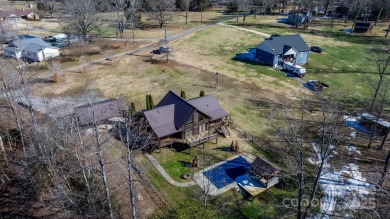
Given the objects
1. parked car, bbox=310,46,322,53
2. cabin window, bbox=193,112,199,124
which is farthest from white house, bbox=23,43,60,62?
parked car, bbox=310,46,322,53

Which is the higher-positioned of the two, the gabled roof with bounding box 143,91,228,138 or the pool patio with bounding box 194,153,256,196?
the gabled roof with bounding box 143,91,228,138

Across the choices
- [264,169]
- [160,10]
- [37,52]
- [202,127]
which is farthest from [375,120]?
[160,10]

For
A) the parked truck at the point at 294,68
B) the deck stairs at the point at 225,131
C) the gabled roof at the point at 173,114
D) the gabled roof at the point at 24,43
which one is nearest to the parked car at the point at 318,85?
the parked truck at the point at 294,68

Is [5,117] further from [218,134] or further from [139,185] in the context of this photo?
[218,134]

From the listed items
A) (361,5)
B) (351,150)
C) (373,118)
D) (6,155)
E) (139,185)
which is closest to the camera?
(139,185)

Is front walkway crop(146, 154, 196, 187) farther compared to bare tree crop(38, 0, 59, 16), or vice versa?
bare tree crop(38, 0, 59, 16)

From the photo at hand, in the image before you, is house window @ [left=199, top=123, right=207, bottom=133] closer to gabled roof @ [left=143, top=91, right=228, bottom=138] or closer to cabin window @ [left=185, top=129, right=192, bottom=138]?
gabled roof @ [left=143, top=91, right=228, bottom=138]

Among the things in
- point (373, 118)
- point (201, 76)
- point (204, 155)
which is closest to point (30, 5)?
point (201, 76)

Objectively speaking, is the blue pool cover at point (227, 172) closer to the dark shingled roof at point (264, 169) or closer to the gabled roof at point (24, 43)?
the dark shingled roof at point (264, 169)
